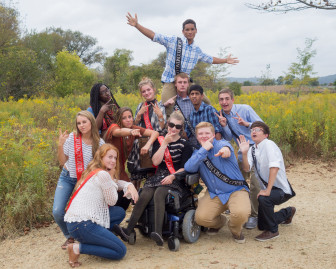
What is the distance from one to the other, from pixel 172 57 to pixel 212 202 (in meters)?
2.54

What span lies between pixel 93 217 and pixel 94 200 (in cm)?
18

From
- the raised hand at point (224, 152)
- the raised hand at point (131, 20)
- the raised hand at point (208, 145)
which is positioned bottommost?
the raised hand at point (224, 152)

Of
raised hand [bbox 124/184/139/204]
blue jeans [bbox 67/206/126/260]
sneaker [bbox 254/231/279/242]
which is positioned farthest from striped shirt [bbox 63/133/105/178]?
sneaker [bbox 254/231/279/242]

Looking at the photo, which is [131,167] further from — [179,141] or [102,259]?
[102,259]

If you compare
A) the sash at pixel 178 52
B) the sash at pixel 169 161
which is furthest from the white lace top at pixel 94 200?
the sash at pixel 178 52

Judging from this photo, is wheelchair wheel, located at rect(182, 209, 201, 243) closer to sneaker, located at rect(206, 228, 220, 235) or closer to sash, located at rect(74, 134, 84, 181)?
sneaker, located at rect(206, 228, 220, 235)

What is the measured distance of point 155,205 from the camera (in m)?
4.09

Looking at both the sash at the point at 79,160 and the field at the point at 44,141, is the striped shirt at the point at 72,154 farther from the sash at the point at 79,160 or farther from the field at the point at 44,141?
the field at the point at 44,141

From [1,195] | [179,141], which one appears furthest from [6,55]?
[179,141]

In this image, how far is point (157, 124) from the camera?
5.03 meters

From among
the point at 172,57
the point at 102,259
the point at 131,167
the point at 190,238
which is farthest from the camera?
the point at 172,57

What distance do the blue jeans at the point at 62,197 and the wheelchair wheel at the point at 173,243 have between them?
1255 mm

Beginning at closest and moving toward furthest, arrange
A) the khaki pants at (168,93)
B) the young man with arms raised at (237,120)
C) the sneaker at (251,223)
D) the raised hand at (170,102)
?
the sneaker at (251,223)
the young man with arms raised at (237,120)
the raised hand at (170,102)
the khaki pants at (168,93)

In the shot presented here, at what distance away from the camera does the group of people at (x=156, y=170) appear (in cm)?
380
